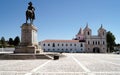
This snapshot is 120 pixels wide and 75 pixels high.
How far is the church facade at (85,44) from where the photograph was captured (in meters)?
102

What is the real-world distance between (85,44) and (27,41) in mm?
76043

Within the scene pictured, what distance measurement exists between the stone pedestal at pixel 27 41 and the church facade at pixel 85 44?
7207cm

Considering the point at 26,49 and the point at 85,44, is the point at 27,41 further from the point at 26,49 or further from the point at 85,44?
the point at 85,44

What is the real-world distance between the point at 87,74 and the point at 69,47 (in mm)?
94408

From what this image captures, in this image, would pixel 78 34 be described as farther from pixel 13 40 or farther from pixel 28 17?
pixel 28 17

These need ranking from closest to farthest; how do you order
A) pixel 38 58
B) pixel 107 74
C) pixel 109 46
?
pixel 107 74 → pixel 38 58 → pixel 109 46

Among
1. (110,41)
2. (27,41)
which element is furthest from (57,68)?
(110,41)

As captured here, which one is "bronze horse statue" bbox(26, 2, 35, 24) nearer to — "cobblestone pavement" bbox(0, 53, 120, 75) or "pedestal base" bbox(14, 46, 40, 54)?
"pedestal base" bbox(14, 46, 40, 54)

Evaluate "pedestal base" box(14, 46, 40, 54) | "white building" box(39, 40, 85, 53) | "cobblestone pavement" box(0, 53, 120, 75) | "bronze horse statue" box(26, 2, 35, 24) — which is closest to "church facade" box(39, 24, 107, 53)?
"white building" box(39, 40, 85, 53)

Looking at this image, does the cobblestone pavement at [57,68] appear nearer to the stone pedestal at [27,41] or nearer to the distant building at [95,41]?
the stone pedestal at [27,41]

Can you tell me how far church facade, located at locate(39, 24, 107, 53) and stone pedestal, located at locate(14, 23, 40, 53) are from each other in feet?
236

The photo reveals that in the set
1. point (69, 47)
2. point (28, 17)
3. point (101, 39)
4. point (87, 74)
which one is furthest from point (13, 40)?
point (87, 74)

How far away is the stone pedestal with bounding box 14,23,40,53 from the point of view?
29.5m

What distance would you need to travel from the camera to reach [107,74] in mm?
11672
